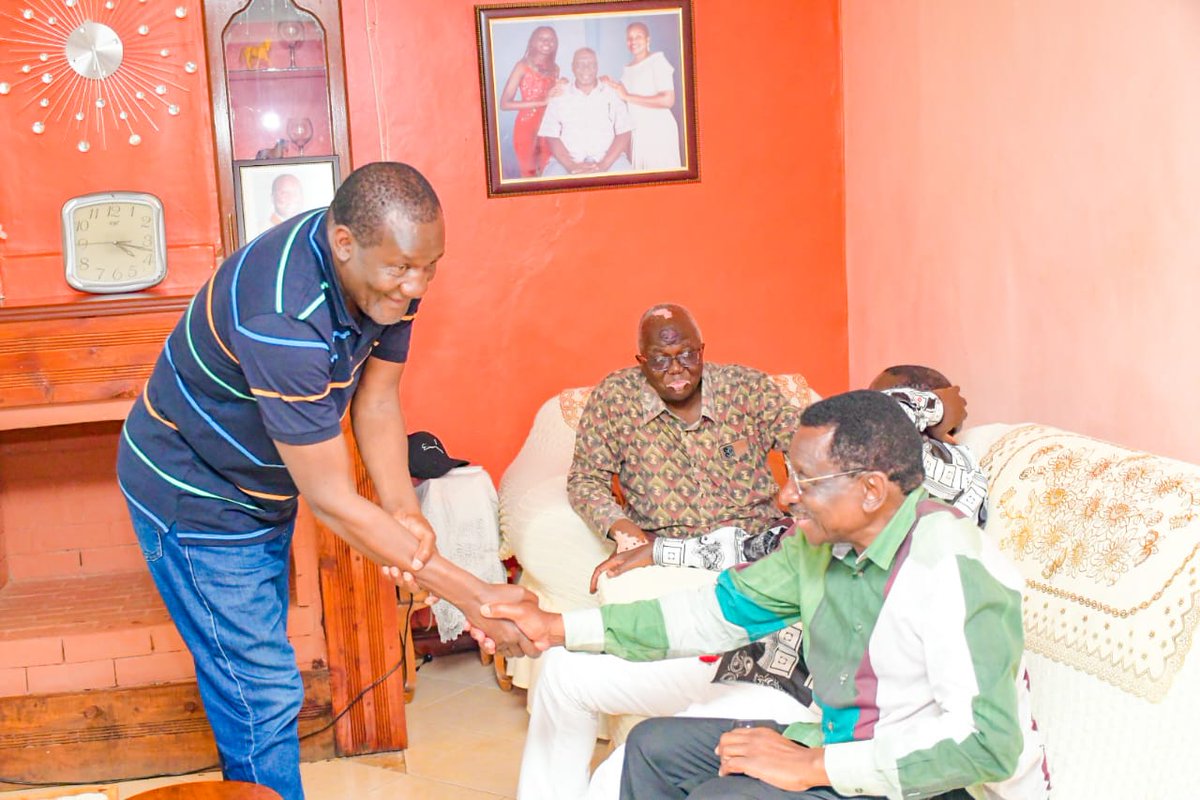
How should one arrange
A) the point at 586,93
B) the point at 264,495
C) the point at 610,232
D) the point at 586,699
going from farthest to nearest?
the point at 610,232 → the point at 586,93 → the point at 586,699 → the point at 264,495

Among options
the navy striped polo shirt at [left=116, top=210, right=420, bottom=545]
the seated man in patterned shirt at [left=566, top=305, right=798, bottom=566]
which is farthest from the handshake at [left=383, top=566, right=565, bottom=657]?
the seated man in patterned shirt at [left=566, top=305, right=798, bottom=566]

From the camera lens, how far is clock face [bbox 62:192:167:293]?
3523 millimetres

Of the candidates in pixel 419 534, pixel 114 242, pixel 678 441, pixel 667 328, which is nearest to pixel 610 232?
pixel 667 328

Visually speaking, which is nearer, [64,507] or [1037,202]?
[1037,202]

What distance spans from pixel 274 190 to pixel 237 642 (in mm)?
1952

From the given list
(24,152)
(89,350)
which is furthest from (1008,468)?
(24,152)

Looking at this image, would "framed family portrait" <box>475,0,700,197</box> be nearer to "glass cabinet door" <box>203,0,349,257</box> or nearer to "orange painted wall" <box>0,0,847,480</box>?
"orange painted wall" <box>0,0,847,480</box>

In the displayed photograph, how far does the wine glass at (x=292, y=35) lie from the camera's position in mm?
3848

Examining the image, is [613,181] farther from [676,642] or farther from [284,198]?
[676,642]

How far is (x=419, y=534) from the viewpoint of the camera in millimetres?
2365

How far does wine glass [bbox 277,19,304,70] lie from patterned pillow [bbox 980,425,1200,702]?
2607 mm

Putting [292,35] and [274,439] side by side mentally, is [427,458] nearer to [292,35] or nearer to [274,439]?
[292,35]

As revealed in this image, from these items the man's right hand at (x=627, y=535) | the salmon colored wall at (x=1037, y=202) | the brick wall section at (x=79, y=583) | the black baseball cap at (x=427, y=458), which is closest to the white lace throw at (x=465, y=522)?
the black baseball cap at (x=427, y=458)

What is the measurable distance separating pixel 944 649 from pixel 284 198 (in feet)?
9.10
